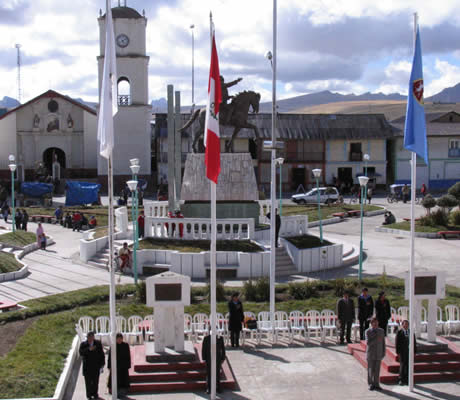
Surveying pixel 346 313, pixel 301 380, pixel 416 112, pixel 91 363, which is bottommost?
pixel 301 380

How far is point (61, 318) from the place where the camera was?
16.0 m

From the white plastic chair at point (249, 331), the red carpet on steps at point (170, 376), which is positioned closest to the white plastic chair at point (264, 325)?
the white plastic chair at point (249, 331)

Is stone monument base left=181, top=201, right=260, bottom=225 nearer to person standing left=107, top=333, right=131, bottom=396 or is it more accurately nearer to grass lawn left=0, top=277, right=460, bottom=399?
grass lawn left=0, top=277, right=460, bottom=399

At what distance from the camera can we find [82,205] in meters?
42.6

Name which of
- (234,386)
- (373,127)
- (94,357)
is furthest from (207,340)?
(373,127)

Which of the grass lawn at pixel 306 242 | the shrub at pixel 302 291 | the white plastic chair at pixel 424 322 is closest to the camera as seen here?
the white plastic chair at pixel 424 322

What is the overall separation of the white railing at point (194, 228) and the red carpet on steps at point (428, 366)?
1154 cm

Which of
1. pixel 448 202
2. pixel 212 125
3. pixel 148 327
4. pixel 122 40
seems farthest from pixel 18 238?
pixel 122 40

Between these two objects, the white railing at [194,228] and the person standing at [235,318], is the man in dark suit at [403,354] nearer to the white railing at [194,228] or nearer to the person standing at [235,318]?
the person standing at [235,318]

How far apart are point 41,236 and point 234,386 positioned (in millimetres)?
17920

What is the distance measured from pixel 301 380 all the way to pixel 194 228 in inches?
517

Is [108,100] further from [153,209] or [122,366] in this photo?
[153,209]

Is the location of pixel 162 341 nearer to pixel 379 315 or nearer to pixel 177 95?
pixel 379 315

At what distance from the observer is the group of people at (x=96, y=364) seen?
37.0 feet
